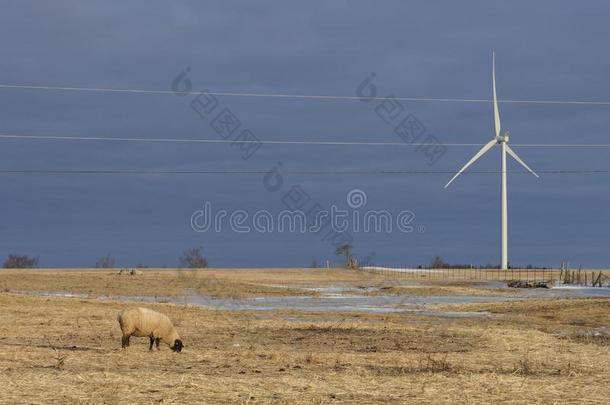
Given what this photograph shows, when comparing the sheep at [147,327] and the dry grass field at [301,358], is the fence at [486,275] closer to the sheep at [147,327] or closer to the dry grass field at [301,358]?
the dry grass field at [301,358]

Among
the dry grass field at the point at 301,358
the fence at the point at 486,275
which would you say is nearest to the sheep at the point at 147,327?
the dry grass field at the point at 301,358

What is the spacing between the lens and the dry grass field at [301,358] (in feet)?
52.6


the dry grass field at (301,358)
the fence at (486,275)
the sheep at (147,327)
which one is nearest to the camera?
the dry grass field at (301,358)

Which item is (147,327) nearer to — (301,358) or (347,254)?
(301,358)

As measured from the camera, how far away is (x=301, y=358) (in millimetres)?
21656

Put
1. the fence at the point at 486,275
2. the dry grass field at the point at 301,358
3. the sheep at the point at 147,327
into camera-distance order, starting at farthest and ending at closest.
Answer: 1. the fence at the point at 486,275
2. the sheep at the point at 147,327
3. the dry grass field at the point at 301,358

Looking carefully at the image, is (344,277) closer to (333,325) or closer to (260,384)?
(333,325)

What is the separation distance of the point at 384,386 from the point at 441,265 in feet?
363

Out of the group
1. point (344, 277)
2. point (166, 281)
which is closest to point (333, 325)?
point (166, 281)

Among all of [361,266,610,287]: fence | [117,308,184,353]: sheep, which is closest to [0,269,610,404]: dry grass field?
[117,308,184,353]: sheep

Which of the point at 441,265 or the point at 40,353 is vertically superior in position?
the point at 441,265

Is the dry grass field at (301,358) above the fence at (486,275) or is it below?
below

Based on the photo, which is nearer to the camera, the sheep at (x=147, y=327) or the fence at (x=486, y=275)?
the sheep at (x=147, y=327)

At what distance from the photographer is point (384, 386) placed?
1725 cm
